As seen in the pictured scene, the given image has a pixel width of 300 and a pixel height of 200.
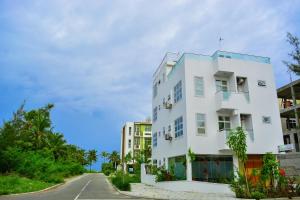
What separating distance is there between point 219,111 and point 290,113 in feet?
47.7

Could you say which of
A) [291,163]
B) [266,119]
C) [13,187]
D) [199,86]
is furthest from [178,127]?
[13,187]

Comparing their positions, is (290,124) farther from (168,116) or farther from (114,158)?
(114,158)

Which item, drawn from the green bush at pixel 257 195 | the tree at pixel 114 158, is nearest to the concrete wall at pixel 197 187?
Answer: the green bush at pixel 257 195

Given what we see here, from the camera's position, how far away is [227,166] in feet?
79.2

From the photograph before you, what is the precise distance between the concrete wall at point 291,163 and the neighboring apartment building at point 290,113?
5.81m

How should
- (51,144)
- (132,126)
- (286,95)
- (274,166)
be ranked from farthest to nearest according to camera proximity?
(132,126), (51,144), (286,95), (274,166)

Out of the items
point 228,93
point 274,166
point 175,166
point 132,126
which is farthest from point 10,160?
point 132,126

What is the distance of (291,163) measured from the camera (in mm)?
24938

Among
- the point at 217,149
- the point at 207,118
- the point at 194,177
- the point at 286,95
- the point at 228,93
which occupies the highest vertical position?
the point at 286,95

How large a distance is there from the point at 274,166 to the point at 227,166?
724 centimetres

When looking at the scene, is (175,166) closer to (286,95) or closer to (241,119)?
(241,119)

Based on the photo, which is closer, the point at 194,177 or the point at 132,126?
the point at 194,177

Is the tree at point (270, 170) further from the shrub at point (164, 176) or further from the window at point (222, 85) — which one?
the window at point (222, 85)

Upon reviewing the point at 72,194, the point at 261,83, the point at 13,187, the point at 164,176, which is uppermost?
the point at 261,83
